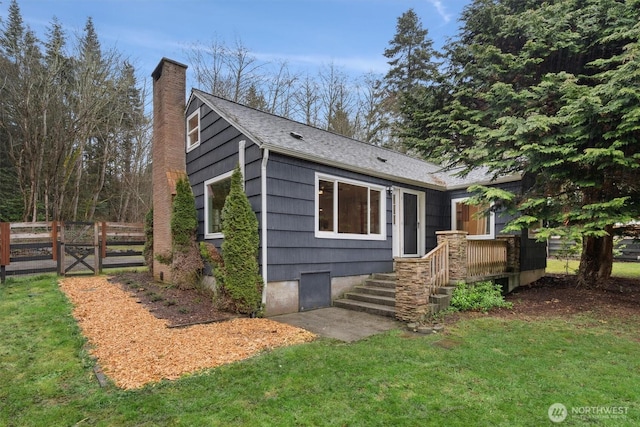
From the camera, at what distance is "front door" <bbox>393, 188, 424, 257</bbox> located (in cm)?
912

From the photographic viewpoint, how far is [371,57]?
74.1 ft

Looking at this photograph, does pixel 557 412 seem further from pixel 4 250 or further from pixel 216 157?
pixel 4 250

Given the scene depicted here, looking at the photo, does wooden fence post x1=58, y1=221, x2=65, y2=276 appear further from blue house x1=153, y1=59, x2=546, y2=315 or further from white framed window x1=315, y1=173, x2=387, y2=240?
white framed window x1=315, y1=173, x2=387, y2=240

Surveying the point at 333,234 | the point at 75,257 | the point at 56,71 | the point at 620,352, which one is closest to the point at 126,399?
the point at 333,234

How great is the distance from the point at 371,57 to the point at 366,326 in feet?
69.0

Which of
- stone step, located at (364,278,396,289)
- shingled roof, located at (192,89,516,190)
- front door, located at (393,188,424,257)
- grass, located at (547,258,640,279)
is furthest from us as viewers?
grass, located at (547,258,640,279)

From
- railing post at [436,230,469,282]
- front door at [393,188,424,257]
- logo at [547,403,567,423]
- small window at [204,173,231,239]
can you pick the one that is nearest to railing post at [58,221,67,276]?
small window at [204,173,231,239]

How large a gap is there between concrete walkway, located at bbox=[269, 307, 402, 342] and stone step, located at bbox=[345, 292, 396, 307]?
0.44 m

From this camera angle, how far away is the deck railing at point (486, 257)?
24.5ft

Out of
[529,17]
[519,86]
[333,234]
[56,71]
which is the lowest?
[333,234]

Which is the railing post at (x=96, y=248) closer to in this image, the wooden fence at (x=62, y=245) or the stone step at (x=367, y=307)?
the wooden fence at (x=62, y=245)

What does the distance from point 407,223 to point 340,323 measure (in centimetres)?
446

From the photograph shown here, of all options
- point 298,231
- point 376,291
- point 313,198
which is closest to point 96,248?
point 298,231

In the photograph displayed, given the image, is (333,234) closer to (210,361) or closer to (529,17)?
(210,361)
